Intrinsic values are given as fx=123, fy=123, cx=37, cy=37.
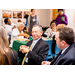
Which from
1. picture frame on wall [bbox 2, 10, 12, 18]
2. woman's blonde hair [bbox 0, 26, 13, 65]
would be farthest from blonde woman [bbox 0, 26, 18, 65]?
picture frame on wall [bbox 2, 10, 12, 18]

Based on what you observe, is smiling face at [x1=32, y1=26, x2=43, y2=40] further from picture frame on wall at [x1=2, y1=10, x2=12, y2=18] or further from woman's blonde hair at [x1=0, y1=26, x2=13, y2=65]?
picture frame on wall at [x1=2, y1=10, x2=12, y2=18]

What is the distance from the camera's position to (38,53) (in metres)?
2.13

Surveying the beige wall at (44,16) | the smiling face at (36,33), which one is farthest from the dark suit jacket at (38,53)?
the beige wall at (44,16)

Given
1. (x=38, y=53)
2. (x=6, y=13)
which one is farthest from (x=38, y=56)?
(x=6, y=13)

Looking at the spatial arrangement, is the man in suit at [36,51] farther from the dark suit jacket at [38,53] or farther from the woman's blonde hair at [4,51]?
the woman's blonde hair at [4,51]

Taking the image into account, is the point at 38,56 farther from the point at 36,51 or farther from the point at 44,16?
the point at 44,16

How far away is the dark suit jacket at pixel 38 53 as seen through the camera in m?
2.03

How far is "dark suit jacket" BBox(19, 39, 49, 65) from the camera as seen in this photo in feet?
6.65

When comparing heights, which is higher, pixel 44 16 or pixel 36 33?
pixel 44 16

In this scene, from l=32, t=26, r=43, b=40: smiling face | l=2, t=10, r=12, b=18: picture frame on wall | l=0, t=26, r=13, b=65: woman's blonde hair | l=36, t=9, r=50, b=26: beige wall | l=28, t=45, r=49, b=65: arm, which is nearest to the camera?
l=0, t=26, r=13, b=65: woman's blonde hair

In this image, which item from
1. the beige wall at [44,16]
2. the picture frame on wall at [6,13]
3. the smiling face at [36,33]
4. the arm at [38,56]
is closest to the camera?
the arm at [38,56]

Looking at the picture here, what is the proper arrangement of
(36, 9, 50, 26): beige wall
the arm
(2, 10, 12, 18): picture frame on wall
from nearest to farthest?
the arm → (2, 10, 12, 18): picture frame on wall → (36, 9, 50, 26): beige wall

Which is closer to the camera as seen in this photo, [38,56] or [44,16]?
[38,56]

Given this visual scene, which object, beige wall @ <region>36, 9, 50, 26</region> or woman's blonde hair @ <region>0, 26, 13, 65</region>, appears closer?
woman's blonde hair @ <region>0, 26, 13, 65</region>
